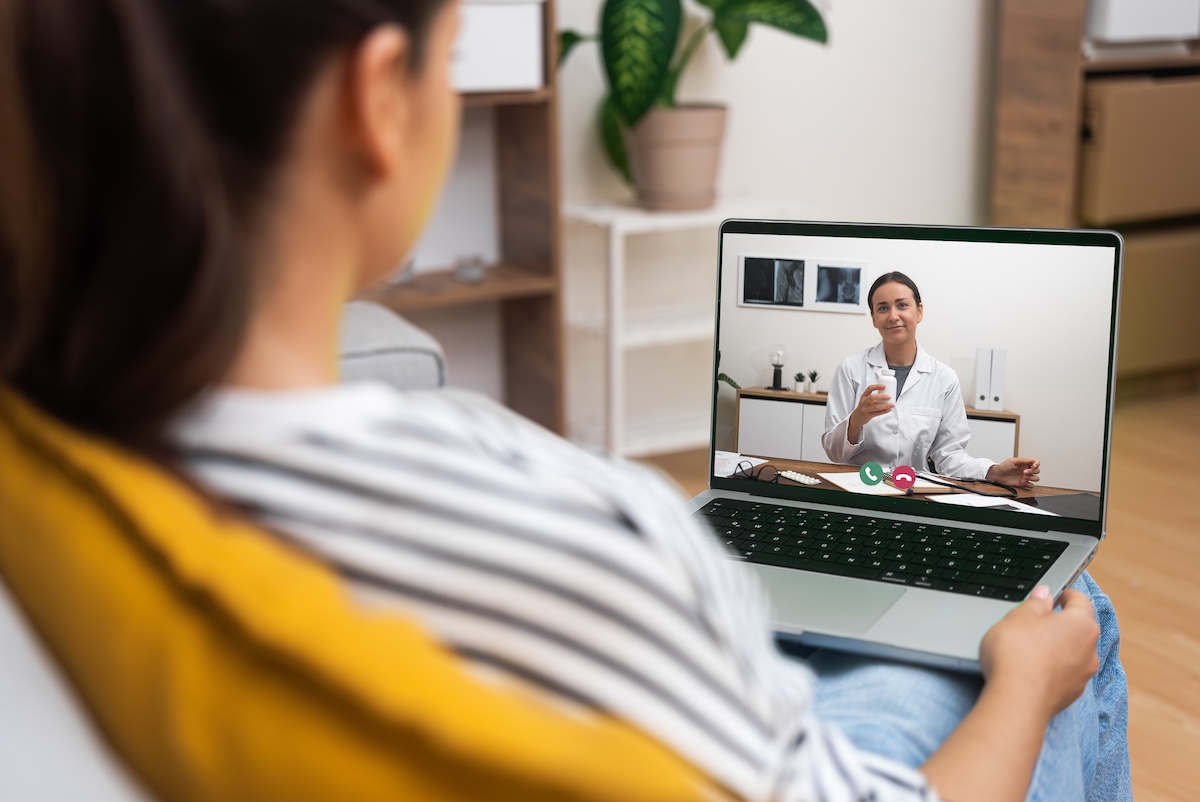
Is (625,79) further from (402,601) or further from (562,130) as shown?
(402,601)

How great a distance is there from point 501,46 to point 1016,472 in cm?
154

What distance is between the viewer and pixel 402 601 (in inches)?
15.2

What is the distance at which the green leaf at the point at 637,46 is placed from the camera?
2342 millimetres

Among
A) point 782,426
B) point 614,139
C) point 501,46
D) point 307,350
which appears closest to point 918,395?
point 782,426

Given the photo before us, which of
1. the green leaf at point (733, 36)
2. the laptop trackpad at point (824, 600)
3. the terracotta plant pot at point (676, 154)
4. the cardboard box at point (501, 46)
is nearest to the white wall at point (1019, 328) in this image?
the laptop trackpad at point (824, 600)

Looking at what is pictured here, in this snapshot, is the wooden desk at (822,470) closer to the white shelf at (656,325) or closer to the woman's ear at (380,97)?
the woman's ear at (380,97)

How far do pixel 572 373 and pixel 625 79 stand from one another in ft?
2.44

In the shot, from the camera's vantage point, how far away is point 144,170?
15.3 inches

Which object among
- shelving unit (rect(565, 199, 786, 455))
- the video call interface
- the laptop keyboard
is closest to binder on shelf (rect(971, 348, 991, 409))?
the video call interface

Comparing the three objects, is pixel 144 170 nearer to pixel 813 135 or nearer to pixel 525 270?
pixel 525 270

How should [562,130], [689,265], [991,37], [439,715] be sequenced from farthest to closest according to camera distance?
[991,37], [689,265], [562,130], [439,715]

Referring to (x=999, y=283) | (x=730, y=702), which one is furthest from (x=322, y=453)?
(x=999, y=283)

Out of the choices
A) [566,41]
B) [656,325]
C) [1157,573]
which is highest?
[566,41]

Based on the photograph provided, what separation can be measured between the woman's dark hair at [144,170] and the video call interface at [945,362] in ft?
2.28
